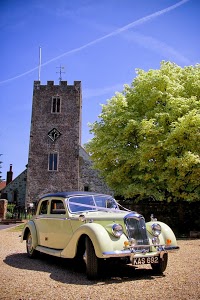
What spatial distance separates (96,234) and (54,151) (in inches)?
1161

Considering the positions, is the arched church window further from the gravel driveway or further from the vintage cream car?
the gravel driveway

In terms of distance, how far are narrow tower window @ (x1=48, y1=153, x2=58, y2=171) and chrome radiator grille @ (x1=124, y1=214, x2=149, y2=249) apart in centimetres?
2838

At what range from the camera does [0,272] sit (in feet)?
19.9

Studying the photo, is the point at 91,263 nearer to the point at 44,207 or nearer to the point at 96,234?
the point at 96,234

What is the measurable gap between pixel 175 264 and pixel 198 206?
10581 millimetres

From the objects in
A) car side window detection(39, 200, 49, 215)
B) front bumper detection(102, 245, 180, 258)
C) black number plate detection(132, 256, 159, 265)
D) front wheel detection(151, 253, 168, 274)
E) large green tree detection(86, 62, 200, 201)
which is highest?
large green tree detection(86, 62, 200, 201)

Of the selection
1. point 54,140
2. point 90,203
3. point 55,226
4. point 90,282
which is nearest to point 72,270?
point 55,226

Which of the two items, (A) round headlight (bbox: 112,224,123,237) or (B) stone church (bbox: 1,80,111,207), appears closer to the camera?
(A) round headlight (bbox: 112,224,123,237)

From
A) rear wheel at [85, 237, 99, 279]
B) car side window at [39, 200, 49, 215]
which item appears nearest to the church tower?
car side window at [39, 200, 49, 215]

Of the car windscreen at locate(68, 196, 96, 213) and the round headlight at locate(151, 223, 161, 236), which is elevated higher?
the car windscreen at locate(68, 196, 96, 213)

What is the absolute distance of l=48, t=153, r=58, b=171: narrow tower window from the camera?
34.0m

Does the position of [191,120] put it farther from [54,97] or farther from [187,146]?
[54,97]

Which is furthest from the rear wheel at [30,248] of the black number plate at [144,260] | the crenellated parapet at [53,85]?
the crenellated parapet at [53,85]

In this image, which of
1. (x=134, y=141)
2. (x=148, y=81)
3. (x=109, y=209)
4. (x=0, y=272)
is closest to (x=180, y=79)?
(x=148, y=81)
